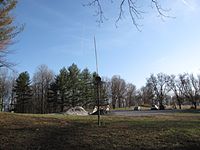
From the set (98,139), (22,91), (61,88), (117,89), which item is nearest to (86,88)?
(61,88)

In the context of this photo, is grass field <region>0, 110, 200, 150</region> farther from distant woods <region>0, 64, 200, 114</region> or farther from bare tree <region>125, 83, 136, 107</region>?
bare tree <region>125, 83, 136, 107</region>

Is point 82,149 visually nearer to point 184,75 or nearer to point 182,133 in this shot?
point 182,133

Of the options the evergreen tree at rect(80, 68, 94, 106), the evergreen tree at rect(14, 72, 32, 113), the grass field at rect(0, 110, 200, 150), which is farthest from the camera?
the evergreen tree at rect(80, 68, 94, 106)

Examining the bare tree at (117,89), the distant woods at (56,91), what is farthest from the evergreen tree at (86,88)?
the bare tree at (117,89)

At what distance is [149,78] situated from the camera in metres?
73.1

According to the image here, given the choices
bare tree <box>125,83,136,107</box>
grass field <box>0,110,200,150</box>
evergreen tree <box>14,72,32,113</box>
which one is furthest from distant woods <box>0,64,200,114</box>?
grass field <box>0,110,200,150</box>

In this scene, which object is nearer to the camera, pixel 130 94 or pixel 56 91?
pixel 56 91

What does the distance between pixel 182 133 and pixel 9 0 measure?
458 inches

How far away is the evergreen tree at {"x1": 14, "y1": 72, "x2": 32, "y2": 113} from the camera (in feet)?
173

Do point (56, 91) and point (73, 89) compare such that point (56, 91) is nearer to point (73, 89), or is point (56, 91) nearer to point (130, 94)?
point (73, 89)

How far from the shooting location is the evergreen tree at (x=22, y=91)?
5284 cm

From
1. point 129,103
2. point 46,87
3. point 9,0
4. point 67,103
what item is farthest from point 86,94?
point 9,0

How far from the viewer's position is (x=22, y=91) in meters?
52.9

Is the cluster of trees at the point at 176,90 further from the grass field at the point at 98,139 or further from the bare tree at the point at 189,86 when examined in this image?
the grass field at the point at 98,139
